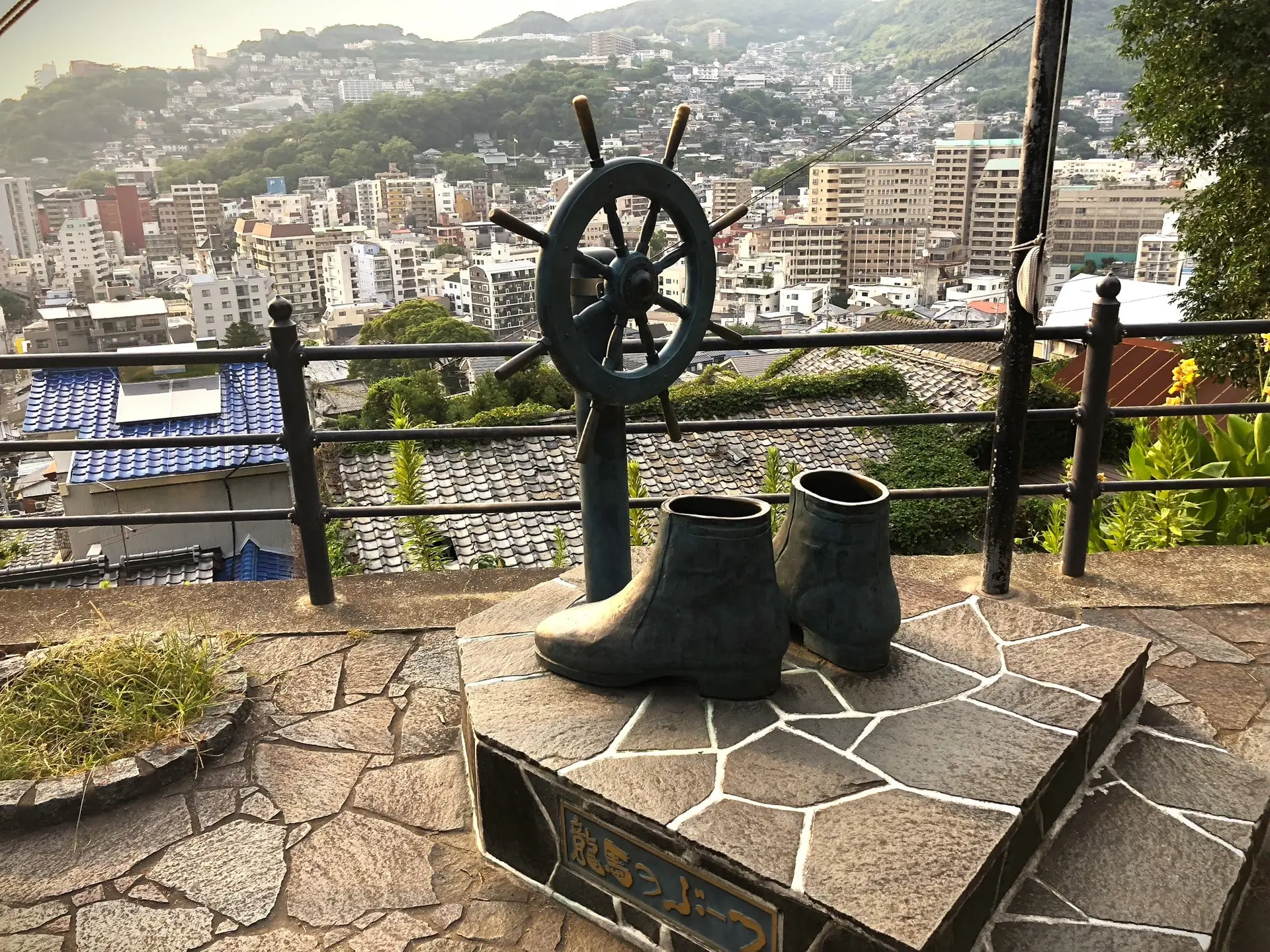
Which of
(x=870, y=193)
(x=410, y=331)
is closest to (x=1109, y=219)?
(x=870, y=193)

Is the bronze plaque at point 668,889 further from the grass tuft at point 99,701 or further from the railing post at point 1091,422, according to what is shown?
the railing post at point 1091,422

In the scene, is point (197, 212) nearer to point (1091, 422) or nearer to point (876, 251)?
point (876, 251)

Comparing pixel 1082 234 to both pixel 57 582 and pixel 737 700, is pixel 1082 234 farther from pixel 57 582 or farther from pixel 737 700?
pixel 737 700

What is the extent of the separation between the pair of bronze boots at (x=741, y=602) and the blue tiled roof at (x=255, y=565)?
10.3m

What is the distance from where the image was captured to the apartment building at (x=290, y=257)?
64125 mm

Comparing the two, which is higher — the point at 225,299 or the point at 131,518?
the point at 131,518

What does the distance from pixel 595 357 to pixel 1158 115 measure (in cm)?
1358

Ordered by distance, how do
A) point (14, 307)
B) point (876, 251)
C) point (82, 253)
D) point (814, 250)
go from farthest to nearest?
point (82, 253) < point (876, 251) < point (814, 250) < point (14, 307)

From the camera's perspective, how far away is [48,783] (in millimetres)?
2141

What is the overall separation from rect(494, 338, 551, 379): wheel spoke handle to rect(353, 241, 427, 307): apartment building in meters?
62.1

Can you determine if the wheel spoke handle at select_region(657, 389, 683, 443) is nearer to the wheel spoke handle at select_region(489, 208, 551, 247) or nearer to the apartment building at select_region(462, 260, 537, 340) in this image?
the wheel spoke handle at select_region(489, 208, 551, 247)

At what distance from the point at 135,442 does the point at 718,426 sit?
5.79 feet

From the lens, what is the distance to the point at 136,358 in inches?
113

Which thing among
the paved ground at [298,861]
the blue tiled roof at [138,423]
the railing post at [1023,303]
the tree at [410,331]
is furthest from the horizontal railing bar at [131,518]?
the tree at [410,331]
